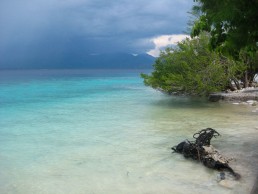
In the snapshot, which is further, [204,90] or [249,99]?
[204,90]

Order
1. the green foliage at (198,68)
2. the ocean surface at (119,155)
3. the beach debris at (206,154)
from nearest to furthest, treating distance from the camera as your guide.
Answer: the ocean surface at (119,155) < the beach debris at (206,154) < the green foliage at (198,68)

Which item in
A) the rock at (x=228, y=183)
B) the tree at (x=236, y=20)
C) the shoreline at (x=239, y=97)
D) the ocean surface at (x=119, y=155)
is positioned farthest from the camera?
the shoreline at (x=239, y=97)

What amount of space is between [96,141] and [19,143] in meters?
2.96

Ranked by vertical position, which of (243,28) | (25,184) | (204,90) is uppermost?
(243,28)

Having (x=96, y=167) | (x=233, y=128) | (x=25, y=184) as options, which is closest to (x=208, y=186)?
(x=96, y=167)

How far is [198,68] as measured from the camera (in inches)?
1024

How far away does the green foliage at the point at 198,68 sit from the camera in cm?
2547

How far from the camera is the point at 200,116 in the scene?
765 inches

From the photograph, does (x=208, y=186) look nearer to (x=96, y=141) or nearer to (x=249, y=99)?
(x=96, y=141)

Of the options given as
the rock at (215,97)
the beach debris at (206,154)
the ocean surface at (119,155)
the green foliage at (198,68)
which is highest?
the green foliage at (198,68)

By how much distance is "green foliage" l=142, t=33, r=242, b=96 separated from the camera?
2547cm

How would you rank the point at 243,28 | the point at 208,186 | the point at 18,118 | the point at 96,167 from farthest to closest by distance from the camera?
the point at 18,118
the point at 96,167
the point at 208,186
the point at 243,28

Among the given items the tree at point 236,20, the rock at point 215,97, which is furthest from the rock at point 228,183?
the rock at point 215,97

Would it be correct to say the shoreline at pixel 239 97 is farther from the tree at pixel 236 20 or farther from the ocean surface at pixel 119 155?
the tree at pixel 236 20
